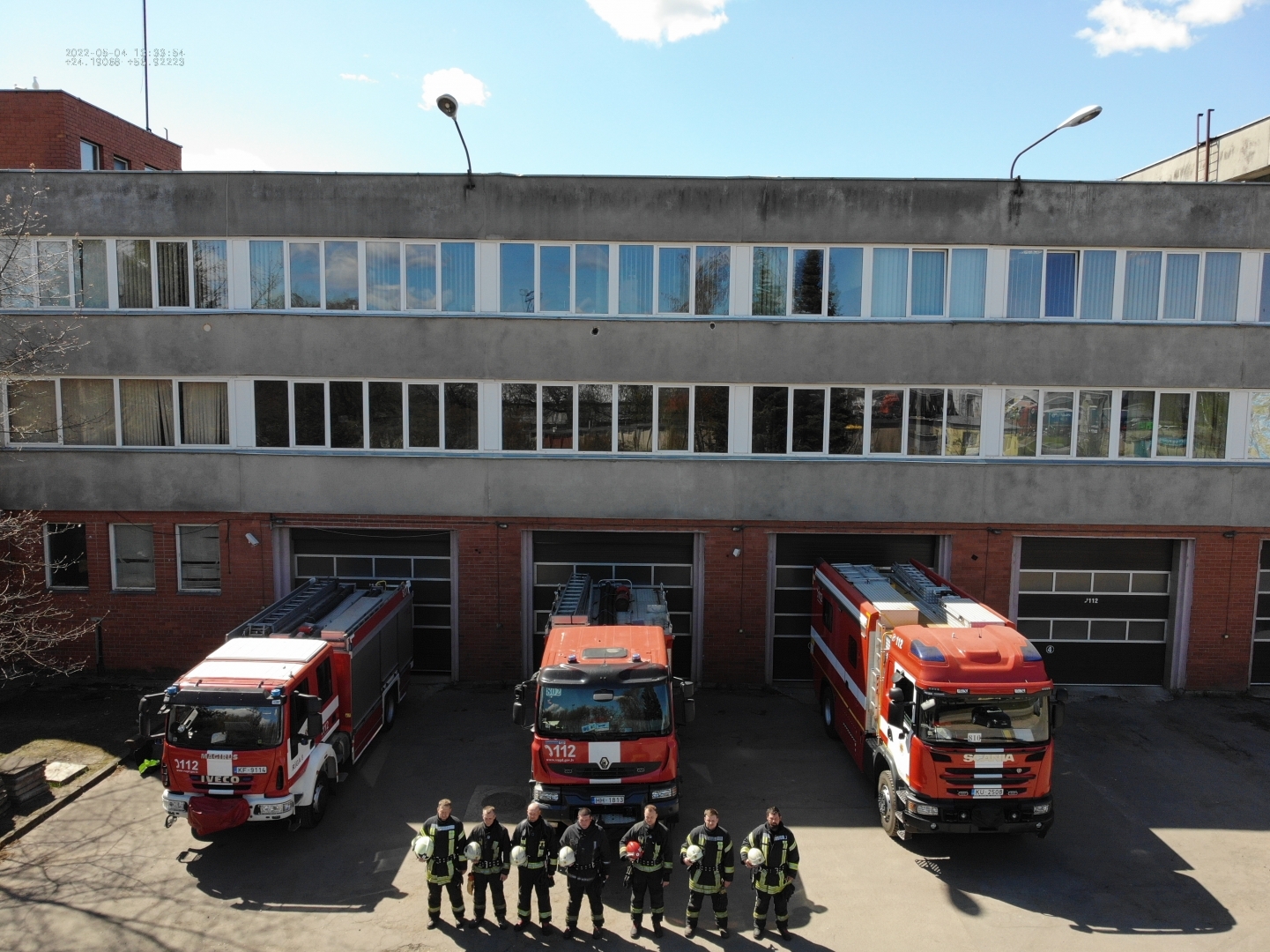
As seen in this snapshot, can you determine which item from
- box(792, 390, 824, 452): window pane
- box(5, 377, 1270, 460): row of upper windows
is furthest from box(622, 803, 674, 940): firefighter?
box(792, 390, 824, 452): window pane

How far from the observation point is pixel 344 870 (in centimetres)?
919

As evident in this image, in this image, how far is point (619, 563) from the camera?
50.5 feet

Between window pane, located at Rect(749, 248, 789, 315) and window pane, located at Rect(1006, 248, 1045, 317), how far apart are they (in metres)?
4.15

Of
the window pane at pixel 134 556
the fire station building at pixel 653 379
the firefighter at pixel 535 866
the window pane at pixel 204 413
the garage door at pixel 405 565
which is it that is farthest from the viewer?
the garage door at pixel 405 565

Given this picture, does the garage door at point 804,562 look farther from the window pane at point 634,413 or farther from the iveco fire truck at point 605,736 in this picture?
the iveco fire truck at point 605,736

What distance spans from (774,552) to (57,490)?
1371cm

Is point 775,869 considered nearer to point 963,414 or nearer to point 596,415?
point 596,415

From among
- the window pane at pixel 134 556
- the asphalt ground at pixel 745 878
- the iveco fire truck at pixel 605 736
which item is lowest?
the asphalt ground at pixel 745 878

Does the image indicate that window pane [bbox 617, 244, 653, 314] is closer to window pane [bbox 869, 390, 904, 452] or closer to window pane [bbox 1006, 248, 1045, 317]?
window pane [bbox 869, 390, 904, 452]

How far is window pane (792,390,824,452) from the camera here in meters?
14.7

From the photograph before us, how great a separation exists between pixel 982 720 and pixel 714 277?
350 inches

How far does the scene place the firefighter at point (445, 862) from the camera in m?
8.03

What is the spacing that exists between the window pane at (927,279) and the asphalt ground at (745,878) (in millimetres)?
7959

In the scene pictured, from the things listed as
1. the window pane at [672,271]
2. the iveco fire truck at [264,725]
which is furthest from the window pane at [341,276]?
the iveco fire truck at [264,725]
